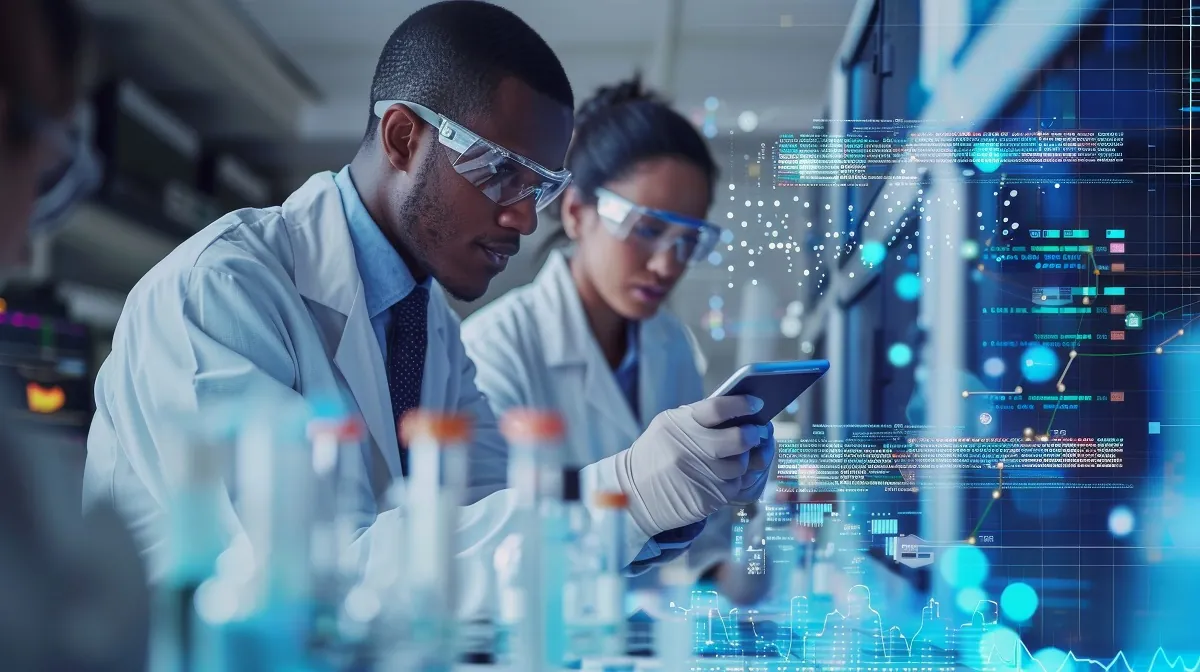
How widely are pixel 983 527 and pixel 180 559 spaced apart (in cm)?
107

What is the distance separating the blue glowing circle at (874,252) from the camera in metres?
1.40

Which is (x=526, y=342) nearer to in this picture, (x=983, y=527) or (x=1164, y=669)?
(x=983, y=527)

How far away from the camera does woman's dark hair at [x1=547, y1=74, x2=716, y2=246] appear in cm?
205

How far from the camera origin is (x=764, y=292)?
216cm

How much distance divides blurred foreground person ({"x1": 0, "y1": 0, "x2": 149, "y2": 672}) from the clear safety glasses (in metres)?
1.29

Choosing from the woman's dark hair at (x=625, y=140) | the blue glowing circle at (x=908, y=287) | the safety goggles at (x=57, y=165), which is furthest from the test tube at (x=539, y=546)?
the woman's dark hair at (x=625, y=140)

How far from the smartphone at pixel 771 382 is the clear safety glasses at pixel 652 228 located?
0.69 meters

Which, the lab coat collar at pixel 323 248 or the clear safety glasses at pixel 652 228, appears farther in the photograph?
the clear safety glasses at pixel 652 228

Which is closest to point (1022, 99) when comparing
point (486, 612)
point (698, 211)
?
point (698, 211)

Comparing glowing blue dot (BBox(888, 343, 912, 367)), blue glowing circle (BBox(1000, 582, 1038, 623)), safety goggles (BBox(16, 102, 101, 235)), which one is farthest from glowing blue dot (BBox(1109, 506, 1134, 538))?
safety goggles (BBox(16, 102, 101, 235))

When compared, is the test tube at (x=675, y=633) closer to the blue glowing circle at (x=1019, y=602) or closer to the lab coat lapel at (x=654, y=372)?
the blue glowing circle at (x=1019, y=602)

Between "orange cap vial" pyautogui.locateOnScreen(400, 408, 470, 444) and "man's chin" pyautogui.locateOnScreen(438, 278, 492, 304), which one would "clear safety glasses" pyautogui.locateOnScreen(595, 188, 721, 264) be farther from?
"orange cap vial" pyautogui.locateOnScreen(400, 408, 470, 444)

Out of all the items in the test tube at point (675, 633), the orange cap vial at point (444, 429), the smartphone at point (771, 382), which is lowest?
the test tube at point (675, 633)

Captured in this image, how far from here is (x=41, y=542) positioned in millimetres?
683
